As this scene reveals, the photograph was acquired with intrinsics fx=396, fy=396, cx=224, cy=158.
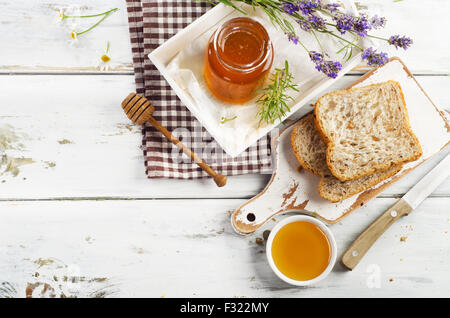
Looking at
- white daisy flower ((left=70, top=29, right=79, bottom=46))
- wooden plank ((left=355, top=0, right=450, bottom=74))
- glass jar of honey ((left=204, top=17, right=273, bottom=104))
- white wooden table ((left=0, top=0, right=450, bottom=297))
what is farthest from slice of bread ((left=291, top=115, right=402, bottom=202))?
white daisy flower ((left=70, top=29, right=79, bottom=46))

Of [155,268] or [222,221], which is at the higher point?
[222,221]

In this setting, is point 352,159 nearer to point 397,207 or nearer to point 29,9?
point 397,207

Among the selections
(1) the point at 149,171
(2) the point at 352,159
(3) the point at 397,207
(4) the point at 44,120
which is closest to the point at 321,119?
(2) the point at 352,159

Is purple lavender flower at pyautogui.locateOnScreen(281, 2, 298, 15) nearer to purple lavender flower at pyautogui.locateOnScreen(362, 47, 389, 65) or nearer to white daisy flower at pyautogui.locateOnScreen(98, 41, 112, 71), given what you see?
purple lavender flower at pyautogui.locateOnScreen(362, 47, 389, 65)

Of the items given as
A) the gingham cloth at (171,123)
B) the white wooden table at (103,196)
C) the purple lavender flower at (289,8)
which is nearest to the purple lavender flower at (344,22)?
the purple lavender flower at (289,8)
